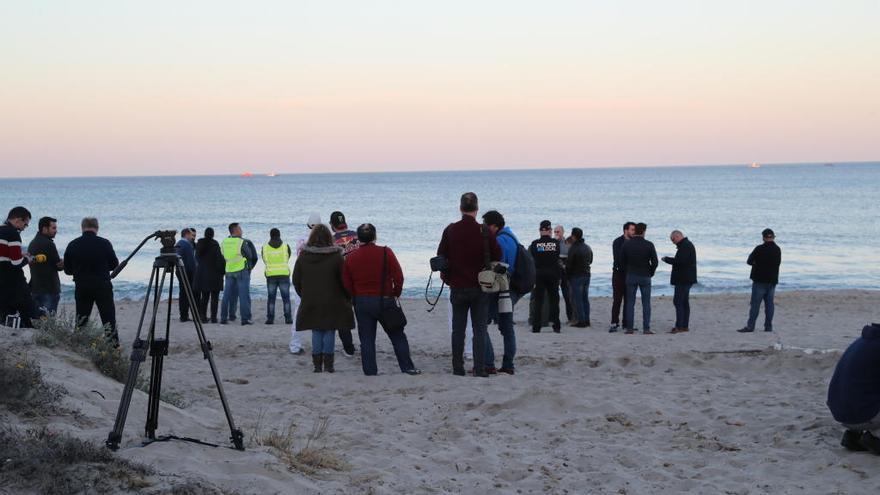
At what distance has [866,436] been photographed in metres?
6.33

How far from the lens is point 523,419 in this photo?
760 centimetres

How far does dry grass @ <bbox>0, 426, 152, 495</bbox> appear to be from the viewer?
4422mm

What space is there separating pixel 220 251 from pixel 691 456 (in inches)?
417

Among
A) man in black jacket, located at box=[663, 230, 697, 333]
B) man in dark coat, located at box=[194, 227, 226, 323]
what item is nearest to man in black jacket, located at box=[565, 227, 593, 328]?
man in black jacket, located at box=[663, 230, 697, 333]

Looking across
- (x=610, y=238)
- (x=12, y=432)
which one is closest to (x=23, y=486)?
(x=12, y=432)

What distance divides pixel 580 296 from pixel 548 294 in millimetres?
876

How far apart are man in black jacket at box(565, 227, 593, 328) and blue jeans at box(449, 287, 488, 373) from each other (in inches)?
204

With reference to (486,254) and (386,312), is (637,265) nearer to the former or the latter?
(486,254)

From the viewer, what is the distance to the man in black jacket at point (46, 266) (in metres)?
10.4

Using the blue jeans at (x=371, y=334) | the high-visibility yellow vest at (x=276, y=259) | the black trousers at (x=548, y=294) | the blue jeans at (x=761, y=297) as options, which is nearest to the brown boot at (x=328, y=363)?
the blue jeans at (x=371, y=334)

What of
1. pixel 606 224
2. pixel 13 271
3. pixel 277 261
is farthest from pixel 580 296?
pixel 606 224

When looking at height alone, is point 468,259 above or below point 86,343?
above

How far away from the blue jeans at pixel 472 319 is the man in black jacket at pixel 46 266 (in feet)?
15.3

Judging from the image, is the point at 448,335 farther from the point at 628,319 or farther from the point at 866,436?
the point at 866,436
